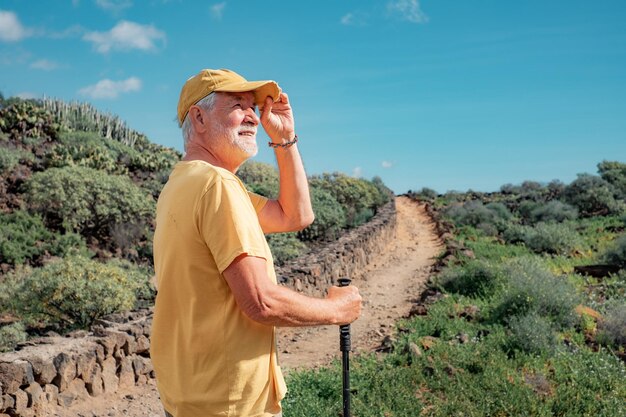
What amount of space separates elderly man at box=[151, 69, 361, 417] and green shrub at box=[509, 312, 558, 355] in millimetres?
4902

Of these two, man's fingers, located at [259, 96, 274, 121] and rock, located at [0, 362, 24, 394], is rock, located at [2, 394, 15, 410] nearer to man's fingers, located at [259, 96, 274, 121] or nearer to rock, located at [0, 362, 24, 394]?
rock, located at [0, 362, 24, 394]

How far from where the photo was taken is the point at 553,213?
21.5m

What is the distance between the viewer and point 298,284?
31.4 feet

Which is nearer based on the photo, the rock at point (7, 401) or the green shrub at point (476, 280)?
the rock at point (7, 401)

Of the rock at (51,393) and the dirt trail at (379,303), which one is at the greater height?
the dirt trail at (379,303)

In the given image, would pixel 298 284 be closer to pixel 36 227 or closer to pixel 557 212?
pixel 36 227

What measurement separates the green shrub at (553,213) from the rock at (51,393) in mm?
18204

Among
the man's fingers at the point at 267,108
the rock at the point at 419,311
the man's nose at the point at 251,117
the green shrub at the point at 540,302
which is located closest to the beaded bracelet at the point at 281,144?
the man's fingers at the point at 267,108

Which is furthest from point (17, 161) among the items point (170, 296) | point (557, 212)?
point (557, 212)

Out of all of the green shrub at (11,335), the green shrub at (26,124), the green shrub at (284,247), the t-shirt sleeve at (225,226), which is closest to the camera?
the t-shirt sleeve at (225,226)

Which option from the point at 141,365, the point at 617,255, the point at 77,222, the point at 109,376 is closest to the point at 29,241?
the point at 77,222

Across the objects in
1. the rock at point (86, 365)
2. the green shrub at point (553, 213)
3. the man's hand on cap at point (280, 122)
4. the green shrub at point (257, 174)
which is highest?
the green shrub at point (257, 174)

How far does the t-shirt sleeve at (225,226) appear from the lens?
1905mm

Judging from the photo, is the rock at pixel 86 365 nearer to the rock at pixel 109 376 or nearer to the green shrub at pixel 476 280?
the rock at pixel 109 376
